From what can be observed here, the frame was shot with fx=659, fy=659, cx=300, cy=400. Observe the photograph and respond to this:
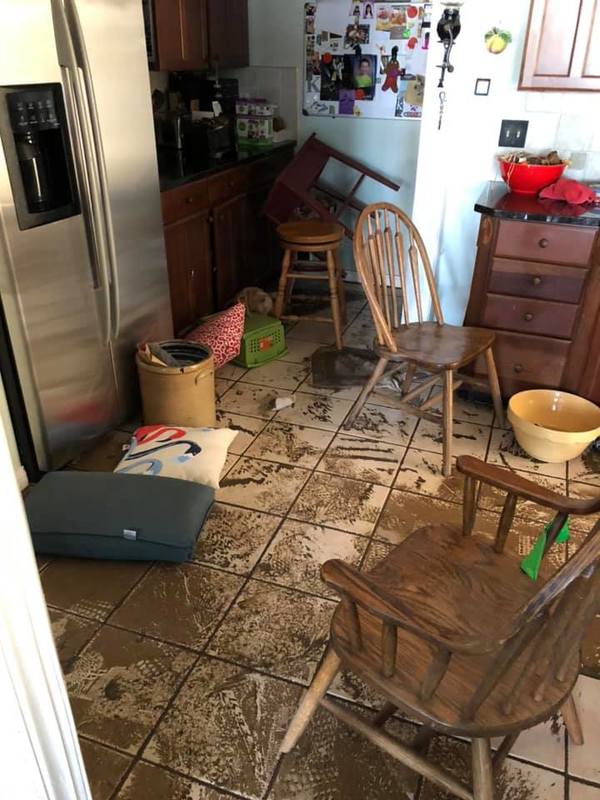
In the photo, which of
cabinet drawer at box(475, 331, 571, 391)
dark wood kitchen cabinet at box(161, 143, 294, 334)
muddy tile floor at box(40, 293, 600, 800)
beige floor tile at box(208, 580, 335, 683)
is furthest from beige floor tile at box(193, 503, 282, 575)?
dark wood kitchen cabinet at box(161, 143, 294, 334)

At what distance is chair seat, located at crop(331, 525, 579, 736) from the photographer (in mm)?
1158

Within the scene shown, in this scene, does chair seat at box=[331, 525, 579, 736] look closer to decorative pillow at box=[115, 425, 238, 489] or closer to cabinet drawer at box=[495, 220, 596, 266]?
decorative pillow at box=[115, 425, 238, 489]

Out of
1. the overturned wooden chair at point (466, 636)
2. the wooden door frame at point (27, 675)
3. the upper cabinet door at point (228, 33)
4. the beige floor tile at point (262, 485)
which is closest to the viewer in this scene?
the wooden door frame at point (27, 675)

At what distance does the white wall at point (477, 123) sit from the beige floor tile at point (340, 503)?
1.28 meters

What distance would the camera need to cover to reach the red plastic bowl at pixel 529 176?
2760 millimetres

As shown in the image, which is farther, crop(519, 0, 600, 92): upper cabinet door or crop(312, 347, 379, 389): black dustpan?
crop(312, 347, 379, 389): black dustpan

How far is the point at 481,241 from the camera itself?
2.68 meters

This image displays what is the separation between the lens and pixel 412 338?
8.87 feet

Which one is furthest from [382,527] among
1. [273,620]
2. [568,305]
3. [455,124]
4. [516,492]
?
[455,124]

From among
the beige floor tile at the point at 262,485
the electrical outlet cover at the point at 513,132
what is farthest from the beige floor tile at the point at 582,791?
the electrical outlet cover at the point at 513,132

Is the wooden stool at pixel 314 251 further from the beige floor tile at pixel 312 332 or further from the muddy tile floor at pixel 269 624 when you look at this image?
the muddy tile floor at pixel 269 624

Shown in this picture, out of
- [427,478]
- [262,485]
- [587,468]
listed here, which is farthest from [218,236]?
[587,468]

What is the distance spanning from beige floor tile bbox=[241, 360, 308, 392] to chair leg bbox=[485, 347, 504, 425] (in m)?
0.93

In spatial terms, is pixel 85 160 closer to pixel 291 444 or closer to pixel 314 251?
pixel 291 444
